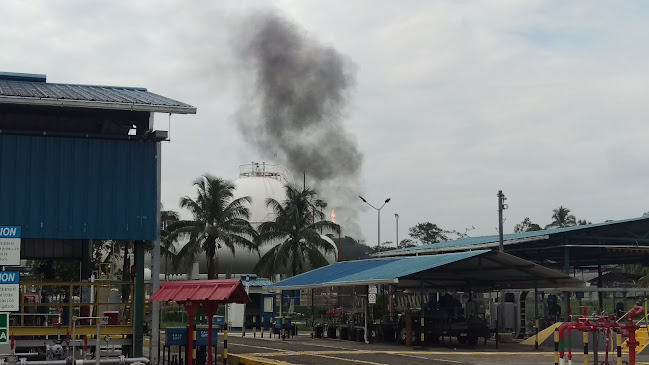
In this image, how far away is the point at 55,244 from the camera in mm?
28562

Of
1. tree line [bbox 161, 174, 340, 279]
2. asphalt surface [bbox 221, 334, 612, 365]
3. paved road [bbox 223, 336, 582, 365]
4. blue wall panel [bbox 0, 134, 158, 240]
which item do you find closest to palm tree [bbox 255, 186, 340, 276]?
tree line [bbox 161, 174, 340, 279]

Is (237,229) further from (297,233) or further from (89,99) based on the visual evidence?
(89,99)

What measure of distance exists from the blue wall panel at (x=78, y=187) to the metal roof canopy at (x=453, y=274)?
471 inches

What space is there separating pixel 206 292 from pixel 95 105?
5.42 metres

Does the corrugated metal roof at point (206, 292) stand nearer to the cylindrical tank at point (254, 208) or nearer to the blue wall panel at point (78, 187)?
the blue wall panel at point (78, 187)

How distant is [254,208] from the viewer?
7856 cm

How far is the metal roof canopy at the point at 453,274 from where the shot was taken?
107ft

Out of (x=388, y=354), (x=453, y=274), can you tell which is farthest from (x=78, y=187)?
(x=453, y=274)

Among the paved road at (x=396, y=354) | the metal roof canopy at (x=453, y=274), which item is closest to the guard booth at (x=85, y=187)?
the paved road at (x=396, y=354)

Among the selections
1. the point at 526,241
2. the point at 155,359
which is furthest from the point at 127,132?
the point at 526,241

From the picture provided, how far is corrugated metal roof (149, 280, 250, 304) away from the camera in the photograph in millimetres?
19688

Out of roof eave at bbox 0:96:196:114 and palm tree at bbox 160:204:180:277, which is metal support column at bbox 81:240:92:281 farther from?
palm tree at bbox 160:204:180:277

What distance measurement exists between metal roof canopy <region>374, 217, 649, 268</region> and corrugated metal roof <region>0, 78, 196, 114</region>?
87.3ft

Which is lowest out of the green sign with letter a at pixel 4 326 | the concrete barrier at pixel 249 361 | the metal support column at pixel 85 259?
the concrete barrier at pixel 249 361
